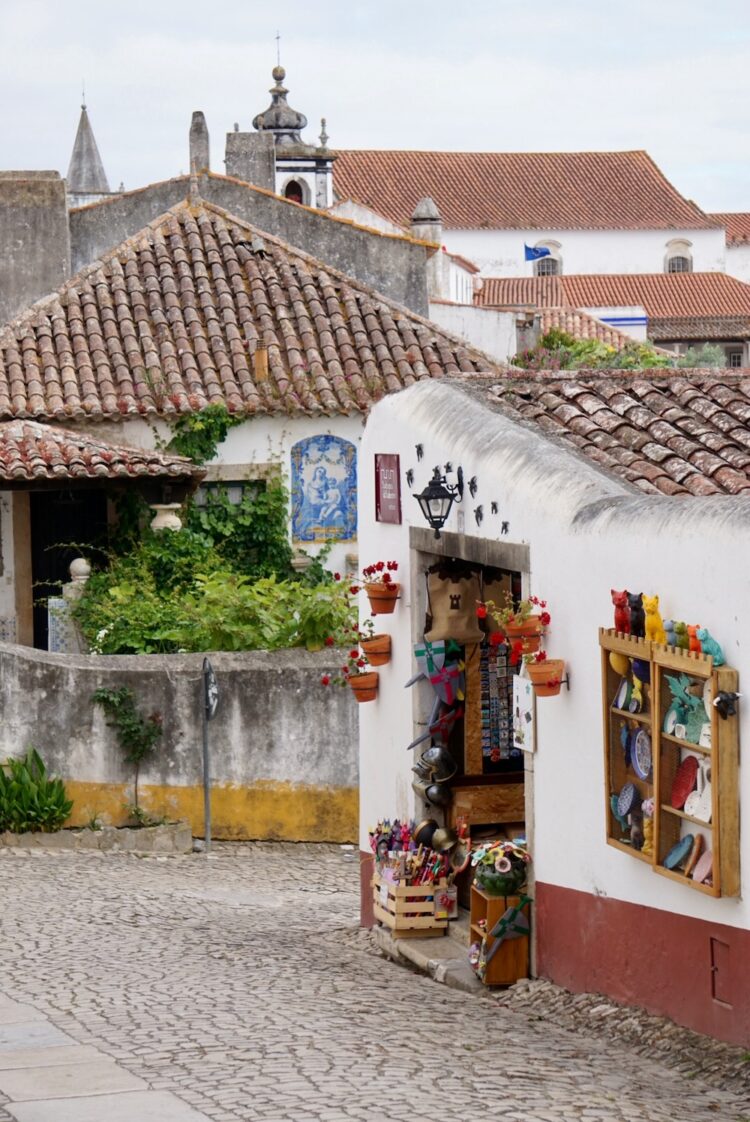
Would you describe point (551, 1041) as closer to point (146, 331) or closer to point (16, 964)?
point (16, 964)

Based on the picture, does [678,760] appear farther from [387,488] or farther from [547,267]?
[547,267]

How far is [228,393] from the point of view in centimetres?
2228

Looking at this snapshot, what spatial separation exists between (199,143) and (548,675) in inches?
822

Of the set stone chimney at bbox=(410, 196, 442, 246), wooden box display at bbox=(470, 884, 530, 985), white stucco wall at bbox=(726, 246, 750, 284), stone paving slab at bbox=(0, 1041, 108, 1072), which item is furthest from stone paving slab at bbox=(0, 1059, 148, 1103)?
white stucco wall at bbox=(726, 246, 750, 284)

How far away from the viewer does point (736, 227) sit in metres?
83.1

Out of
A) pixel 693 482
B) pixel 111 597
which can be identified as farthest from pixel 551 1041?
pixel 111 597

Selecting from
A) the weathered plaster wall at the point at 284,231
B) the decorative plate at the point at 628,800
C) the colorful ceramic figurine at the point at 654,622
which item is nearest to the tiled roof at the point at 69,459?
the weathered plaster wall at the point at 284,231

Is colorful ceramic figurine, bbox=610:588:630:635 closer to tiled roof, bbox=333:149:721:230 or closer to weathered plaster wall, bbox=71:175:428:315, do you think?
weathered plaster wall, bbox=71:175:428:315

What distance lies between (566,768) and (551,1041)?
1.61 metres

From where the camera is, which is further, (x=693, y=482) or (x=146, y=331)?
(x=146, y=331)

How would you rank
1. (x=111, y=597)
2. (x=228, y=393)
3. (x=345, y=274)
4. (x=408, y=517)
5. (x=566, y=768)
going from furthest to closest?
(x=345, y=274)
(x=228, y=393)
(x=111, y=597)
(x=408, y=517)
(x=566, y=768)

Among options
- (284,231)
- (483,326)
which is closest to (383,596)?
(284,231)

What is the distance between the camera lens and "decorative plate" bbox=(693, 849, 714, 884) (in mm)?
8172

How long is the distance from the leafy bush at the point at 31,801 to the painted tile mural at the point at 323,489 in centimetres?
702
